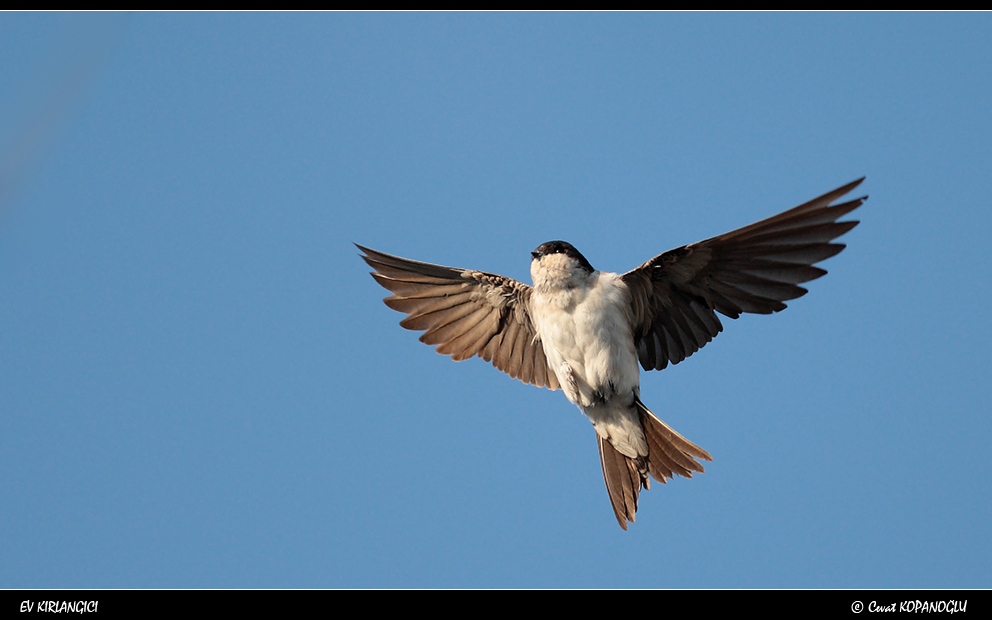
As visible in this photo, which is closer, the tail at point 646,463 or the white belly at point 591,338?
the white belly at point 591,338

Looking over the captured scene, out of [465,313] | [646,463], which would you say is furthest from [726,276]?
[465,313]

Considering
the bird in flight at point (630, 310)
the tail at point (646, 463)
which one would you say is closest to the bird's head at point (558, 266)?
the bird in flight at point (630, 310)

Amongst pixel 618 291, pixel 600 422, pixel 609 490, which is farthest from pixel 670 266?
pixel 609 490

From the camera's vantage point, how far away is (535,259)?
8.85 metres

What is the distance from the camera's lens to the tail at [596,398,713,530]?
344 inches

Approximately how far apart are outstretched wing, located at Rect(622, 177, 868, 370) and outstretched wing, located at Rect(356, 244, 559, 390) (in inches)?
53.4

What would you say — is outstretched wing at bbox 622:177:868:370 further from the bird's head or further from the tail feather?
the tail feather

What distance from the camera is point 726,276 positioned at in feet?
28.1

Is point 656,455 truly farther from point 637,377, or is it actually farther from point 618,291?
point 618,291

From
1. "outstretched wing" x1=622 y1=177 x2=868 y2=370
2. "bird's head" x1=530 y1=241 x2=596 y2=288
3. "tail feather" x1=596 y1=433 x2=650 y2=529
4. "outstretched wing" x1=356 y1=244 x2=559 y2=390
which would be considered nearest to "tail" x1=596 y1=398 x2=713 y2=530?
"tail feather" x1=596 y1=433 x2=650 y2=529

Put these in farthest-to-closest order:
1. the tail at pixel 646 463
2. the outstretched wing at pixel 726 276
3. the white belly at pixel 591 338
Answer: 1. the tail at pixel 646 463
2. the white belly at pixel 591 338
3. the outstretched wing at pixel 726 276

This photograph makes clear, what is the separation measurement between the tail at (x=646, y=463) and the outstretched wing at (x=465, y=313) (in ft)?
3.66

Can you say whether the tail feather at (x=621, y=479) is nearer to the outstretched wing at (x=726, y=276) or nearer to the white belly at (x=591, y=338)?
the white belly at (x=591, y=338)

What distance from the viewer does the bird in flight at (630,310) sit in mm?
8203
